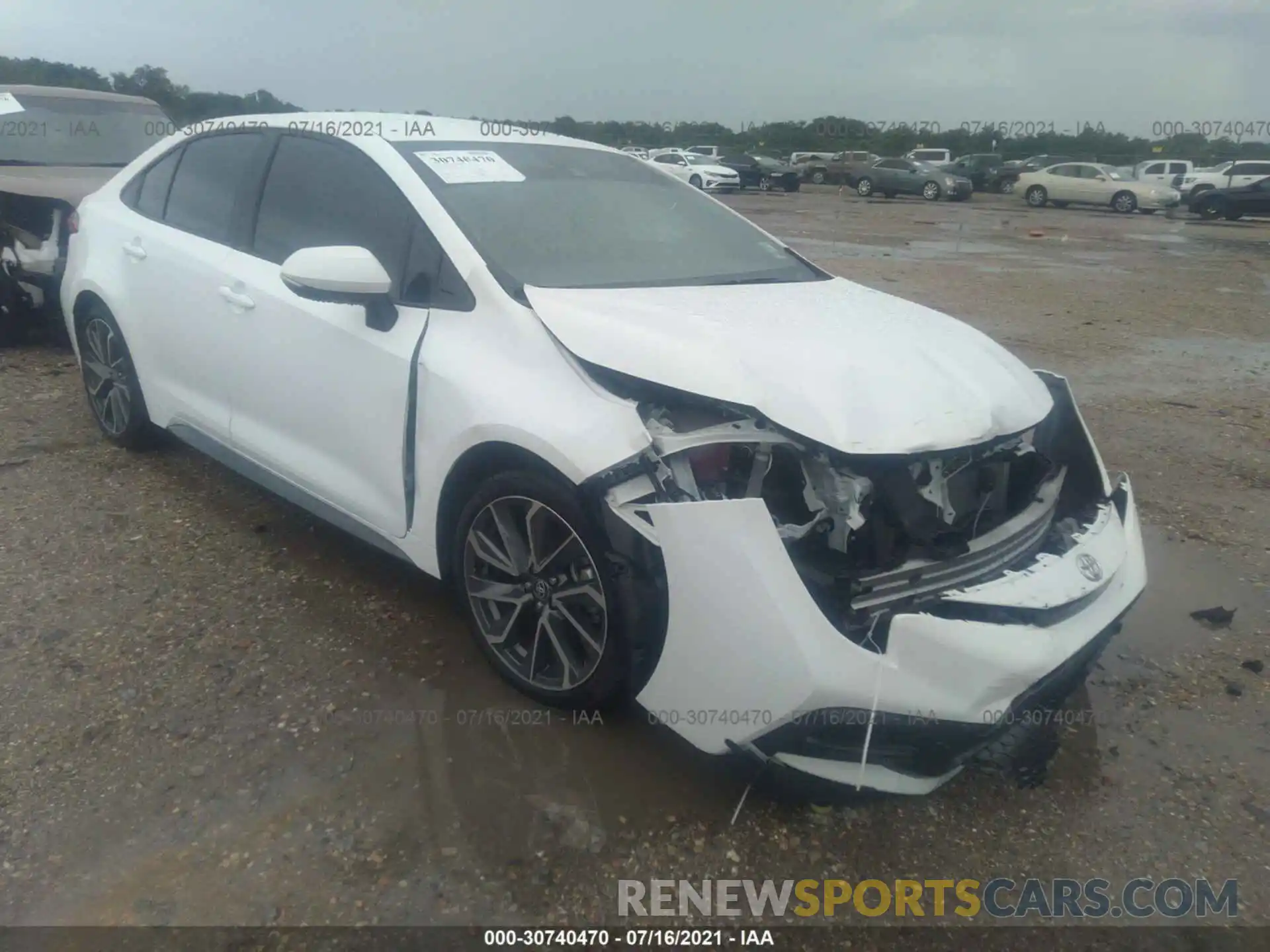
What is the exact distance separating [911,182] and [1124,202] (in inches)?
242

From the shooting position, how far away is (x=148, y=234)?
414 centimetres

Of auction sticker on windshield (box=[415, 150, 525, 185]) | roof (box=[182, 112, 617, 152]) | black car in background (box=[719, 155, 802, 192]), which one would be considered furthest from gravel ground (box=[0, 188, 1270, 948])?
black car in background (box=[719, 155, 802, 192])

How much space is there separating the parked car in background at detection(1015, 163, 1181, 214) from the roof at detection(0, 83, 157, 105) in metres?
25.7

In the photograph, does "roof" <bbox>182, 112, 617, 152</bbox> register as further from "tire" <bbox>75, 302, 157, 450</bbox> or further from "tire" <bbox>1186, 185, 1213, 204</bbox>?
"tire" <bbox>1186, 185, 1213, 204</bbox>

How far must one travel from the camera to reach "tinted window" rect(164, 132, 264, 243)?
3.82m

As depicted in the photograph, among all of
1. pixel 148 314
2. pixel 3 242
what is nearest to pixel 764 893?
pixel 148 314

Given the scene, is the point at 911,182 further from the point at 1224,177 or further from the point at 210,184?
the point at 210,184

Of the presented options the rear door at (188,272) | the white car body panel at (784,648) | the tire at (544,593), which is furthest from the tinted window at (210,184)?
the white car body panel at (784,648)

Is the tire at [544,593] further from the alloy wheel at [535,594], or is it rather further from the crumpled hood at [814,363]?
the crumpled hood at [814,363]

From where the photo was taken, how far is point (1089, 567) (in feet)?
8.46

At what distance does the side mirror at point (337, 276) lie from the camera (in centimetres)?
285

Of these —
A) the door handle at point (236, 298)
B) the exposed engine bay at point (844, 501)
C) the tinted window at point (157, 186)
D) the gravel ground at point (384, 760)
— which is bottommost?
the gravel ground at point (384, 760)

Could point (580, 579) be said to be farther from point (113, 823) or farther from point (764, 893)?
point (113, 823)

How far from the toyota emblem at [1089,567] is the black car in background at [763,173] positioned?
3083cm
